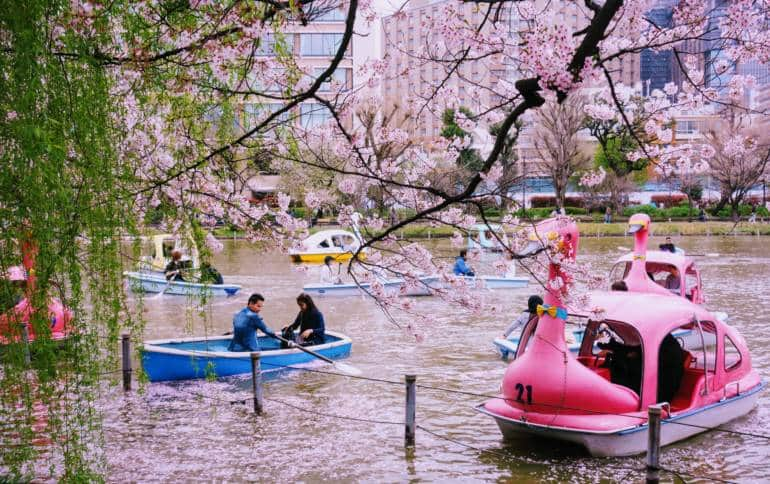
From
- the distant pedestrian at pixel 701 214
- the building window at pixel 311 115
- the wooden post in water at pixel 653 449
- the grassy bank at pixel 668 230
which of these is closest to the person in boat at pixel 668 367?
the wooden post in water at pixel 653 449

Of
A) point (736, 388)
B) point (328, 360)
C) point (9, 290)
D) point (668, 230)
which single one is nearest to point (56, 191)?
point (9, 290)

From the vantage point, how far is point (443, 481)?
30.1 ft

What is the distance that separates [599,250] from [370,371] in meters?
28.1

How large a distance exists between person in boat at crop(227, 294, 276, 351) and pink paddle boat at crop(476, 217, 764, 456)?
4.54 meters

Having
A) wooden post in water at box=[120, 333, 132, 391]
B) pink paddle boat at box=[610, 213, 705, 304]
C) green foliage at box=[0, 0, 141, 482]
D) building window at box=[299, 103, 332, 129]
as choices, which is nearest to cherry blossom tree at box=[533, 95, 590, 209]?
building window at box=[299, 103, 332, 129]

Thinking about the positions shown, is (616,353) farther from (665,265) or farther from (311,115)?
(665,265)

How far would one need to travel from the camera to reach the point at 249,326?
13523mm

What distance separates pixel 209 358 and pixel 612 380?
5966mm

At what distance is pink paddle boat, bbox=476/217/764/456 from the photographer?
9141mm

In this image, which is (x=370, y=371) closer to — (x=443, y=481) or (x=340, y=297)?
(x=443, y=481)

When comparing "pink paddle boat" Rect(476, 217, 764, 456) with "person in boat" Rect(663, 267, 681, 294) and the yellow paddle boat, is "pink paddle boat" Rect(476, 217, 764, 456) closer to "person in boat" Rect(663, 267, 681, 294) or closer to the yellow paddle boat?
"person in boat" Rect(663, 267, 681, 294)

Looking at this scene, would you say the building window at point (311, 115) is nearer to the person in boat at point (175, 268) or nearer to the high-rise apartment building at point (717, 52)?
the person in boat at point (175, 268)

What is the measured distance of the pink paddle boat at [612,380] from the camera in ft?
30.0

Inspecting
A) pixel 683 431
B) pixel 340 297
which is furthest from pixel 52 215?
pixel 340 297
